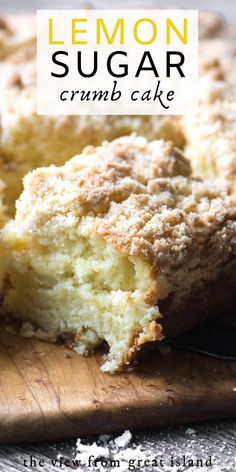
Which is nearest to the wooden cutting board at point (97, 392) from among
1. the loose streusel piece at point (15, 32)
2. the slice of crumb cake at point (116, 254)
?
the slice of crumb cake at point (116, 254)

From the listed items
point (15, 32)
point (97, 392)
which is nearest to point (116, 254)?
point (97, 392)

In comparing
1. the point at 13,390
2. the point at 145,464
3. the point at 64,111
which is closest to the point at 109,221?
the point at 13,390

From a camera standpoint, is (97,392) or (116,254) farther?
(116,254)

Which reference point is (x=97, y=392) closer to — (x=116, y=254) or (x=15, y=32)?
(x=116, y=254)

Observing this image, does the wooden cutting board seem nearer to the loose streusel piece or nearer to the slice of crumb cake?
the slice of crumb cake

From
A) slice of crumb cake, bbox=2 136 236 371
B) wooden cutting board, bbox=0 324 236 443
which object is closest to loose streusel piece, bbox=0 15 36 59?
slice of crumb cake, bbox=2 136 236 371

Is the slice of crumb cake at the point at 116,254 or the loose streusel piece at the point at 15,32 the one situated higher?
the loose streusel piece at the point at 15,32

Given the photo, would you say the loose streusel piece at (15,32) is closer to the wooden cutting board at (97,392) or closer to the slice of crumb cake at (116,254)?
the slice of crumb cake at (116,254)
